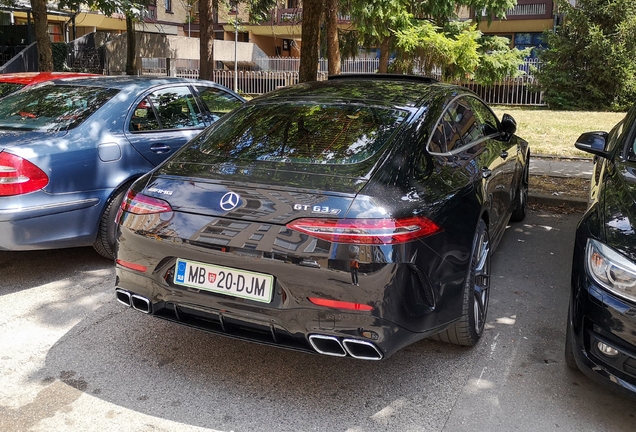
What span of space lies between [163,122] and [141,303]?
9.20 ft

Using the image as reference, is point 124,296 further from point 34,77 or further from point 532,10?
point 532,10

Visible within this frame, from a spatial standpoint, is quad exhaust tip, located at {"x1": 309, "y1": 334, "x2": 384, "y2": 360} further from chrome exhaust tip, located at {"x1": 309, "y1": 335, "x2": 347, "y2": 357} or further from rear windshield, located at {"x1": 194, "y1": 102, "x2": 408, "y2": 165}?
rear windshield, located at {"x1": 194, "y1": 102, "x2": 408, "y2": 165}

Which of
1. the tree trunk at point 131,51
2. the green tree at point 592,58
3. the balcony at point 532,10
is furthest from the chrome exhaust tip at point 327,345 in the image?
the balcony at point 532,10

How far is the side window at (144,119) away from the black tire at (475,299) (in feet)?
10.3

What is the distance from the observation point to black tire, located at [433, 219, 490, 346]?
3575 millimetres

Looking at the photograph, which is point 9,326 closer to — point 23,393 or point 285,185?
point 23,393

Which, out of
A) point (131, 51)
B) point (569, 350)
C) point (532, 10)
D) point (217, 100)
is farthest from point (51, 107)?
point (532, 10)

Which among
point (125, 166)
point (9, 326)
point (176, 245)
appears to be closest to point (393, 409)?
point (176, 245)

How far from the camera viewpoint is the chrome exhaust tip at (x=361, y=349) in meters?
2.93

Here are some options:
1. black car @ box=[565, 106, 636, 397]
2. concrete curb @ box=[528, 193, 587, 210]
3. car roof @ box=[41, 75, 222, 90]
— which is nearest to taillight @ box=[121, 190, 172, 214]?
black car @ box=[565, 106, 636, 397]

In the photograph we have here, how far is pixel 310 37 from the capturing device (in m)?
9.20

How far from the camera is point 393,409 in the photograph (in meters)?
3.18

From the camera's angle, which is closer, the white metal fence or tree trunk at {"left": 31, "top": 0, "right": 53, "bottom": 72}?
tree trunk at {"left": 31, "top": 0, "right": 53, "bottom": 72}

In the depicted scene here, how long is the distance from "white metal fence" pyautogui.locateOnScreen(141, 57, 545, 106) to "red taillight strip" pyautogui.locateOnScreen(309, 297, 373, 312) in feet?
70.1
